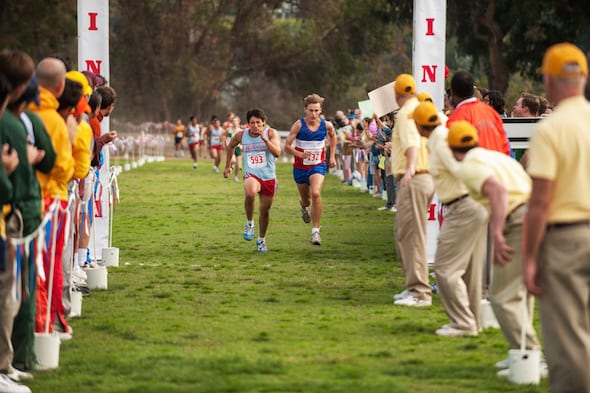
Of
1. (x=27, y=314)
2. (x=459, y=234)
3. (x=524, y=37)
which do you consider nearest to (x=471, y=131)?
(x=459, y=234)

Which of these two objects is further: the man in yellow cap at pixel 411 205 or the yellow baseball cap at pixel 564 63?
the man in yellow cap at pixel 411 205

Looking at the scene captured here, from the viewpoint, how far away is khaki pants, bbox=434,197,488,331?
36.0 feet

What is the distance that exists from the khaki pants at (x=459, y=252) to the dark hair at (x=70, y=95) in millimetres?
3089

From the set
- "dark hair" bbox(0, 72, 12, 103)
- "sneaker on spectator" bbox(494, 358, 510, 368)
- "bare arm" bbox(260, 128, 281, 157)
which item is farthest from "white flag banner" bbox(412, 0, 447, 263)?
"dark hair" bbox(0, 72, 12, 103)

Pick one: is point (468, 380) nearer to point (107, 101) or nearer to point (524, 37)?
point (107, 101)

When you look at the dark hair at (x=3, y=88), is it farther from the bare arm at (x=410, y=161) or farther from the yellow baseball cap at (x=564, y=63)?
the bare arm at (x=410, y=161)

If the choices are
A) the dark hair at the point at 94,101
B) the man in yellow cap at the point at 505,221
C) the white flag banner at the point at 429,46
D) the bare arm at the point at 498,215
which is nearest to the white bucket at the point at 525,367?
the man in yellow cap at the point at 505,221

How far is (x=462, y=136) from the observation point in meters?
9.93

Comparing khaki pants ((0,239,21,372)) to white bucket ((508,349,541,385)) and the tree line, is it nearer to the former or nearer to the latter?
white bucket ((508,349,541,385))

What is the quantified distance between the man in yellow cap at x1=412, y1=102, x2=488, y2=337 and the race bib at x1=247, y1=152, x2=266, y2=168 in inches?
308

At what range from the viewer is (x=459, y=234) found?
11.0 metres

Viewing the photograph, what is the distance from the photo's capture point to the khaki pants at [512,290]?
29.9 ft

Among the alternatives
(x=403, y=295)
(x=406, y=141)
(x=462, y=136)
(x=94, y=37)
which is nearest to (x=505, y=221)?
(x=462, y=136)

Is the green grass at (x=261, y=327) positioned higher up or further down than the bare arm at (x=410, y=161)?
further down
